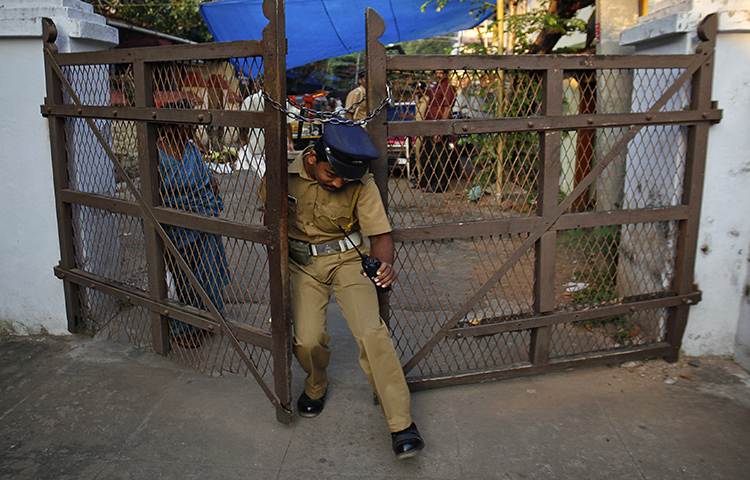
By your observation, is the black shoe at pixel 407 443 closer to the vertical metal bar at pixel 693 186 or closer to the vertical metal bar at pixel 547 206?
the vertical metal bar at pixel 547 206

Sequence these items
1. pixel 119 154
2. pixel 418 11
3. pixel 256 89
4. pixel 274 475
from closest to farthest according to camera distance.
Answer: pixel 274 475, pixel 256 89, pixel 119 154, pixel 418 11

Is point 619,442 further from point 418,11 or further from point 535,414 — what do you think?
point 418,11

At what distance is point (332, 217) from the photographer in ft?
10.6

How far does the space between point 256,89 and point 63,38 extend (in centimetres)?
191

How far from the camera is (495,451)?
305 centimetres

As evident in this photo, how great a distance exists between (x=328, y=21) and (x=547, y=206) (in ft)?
22.2

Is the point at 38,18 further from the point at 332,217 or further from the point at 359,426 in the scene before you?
the point at 359,426

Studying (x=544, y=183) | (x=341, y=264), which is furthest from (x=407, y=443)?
(x=544, y=183)

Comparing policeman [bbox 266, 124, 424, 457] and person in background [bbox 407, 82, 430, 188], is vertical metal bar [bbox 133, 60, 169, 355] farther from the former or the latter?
person in background [bbox 407, 82, 430, 188]

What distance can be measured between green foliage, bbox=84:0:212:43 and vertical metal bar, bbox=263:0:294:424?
12.9 meters

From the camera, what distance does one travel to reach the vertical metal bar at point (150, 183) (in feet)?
11.7

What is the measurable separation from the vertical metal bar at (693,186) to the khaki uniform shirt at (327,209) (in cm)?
200

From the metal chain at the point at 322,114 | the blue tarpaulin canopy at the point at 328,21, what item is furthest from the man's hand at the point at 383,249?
the blue tarpaulin canopy at the point at 328,21

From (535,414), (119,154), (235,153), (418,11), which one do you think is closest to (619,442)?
(535,414)
